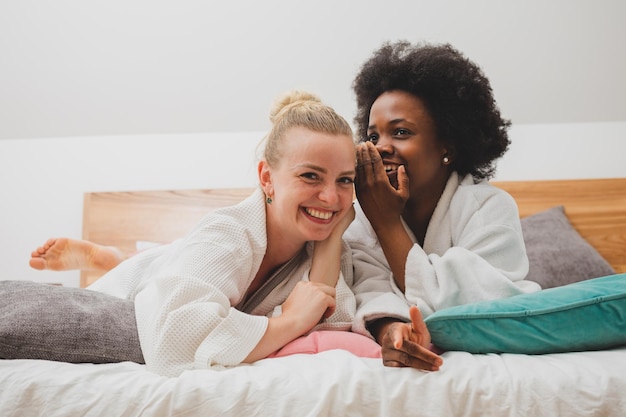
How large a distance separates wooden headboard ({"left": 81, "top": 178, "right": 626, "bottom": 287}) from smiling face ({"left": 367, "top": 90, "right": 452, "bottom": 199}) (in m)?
1.05

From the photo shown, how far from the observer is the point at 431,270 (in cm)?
136

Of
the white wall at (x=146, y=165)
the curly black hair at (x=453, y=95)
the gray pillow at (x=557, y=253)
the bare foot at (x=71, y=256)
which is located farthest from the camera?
the white wall at (x=146, y=165)

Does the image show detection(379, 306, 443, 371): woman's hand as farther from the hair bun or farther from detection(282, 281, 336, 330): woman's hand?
the hair bun

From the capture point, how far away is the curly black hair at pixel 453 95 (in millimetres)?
1746

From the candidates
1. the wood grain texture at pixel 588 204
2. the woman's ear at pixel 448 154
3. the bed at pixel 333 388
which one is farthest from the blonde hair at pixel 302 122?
the wood grain texture at pixel 588 204

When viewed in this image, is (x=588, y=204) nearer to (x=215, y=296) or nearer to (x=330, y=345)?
(x=330, y=345)

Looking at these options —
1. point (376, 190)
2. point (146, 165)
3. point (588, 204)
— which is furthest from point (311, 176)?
point (588, 204)

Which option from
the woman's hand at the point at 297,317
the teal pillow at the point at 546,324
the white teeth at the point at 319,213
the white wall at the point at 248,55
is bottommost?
the woman's hand at the point at 297,317

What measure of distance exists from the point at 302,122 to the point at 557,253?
141 centimetres

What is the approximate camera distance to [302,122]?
53.9 inches

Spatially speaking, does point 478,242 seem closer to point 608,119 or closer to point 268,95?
point 268,95

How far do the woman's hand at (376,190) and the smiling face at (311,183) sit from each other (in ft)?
0.44

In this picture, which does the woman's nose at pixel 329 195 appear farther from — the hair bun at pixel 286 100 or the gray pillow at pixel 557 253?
the gray pillow at pixel 557 253

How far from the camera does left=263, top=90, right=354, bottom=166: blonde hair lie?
1358 millimetres
